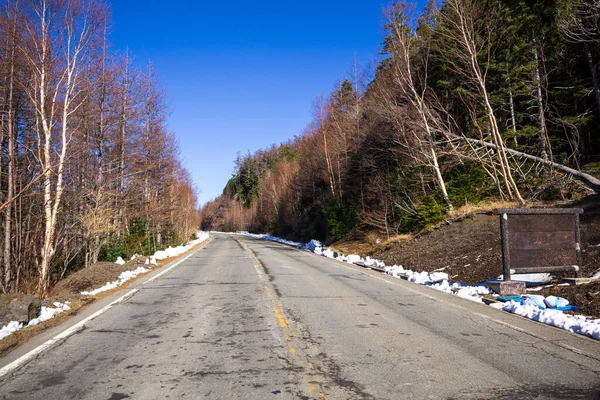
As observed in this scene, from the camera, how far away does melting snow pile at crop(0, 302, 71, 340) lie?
704cm

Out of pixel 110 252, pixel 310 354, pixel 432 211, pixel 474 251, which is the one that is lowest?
pixel 310 354

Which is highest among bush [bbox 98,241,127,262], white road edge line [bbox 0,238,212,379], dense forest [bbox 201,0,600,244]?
dense forest [bbox 201,0,600,244]

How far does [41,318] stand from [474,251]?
12.8 meters

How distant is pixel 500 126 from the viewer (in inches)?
1110

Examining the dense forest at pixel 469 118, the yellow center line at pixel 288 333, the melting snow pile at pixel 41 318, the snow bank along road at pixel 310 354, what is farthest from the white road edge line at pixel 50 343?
the dense forest at pixel 469 118

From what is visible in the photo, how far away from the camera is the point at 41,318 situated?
807cm

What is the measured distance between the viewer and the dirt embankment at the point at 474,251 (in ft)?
30.8

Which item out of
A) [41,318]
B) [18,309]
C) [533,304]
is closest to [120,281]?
[41,318]

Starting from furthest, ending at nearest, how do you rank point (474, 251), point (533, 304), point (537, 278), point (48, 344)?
point (474, 251)
point (537, 278)
point (533, 304)
point (48, 344)

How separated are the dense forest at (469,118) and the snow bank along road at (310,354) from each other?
11915mm

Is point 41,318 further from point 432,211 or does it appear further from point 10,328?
point 432,211

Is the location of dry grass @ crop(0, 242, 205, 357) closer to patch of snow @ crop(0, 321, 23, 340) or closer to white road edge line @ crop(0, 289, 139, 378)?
patch of snow @ crop(0, 321, 23, 340)

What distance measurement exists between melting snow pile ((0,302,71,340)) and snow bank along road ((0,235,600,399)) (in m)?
1.05

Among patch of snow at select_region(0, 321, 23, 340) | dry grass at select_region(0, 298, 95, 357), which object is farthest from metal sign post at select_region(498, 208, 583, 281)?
patch of snow at select_region(0, 321, 23, 340)
